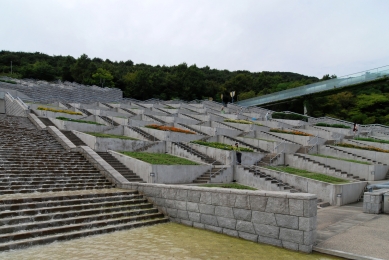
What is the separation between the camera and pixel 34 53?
85.9 m

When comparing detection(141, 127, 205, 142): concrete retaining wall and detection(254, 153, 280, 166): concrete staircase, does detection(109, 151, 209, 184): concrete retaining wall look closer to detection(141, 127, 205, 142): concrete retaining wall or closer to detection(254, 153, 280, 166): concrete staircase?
detection(254, 153, 280, 166): concrete staircase

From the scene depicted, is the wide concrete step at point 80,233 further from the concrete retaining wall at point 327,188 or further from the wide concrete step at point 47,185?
the concrete retaining wall at point 327,188

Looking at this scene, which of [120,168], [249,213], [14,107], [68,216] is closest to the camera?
[249,213]

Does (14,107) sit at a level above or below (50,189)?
above

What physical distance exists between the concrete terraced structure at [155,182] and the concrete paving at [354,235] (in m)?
0.68

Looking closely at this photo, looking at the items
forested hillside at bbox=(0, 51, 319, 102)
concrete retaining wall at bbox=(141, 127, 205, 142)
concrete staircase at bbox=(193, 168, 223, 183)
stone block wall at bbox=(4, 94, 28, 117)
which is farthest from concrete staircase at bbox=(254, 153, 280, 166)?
forested hillside at bbox=(0, 51, 319, 102)

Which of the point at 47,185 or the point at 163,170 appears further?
the point at 163,170

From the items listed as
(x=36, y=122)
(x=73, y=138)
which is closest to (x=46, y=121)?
(x=36, y=122)

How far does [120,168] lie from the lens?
641 inches

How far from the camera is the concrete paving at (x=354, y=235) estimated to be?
7.63 meters

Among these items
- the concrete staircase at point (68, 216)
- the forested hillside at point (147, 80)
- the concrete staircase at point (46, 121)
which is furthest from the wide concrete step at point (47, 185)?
the forested hillside at point (147, 80)

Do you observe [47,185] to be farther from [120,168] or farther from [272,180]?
[272,180]

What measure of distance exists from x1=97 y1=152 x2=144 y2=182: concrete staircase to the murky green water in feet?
19.6

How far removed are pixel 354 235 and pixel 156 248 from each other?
17.1ft
